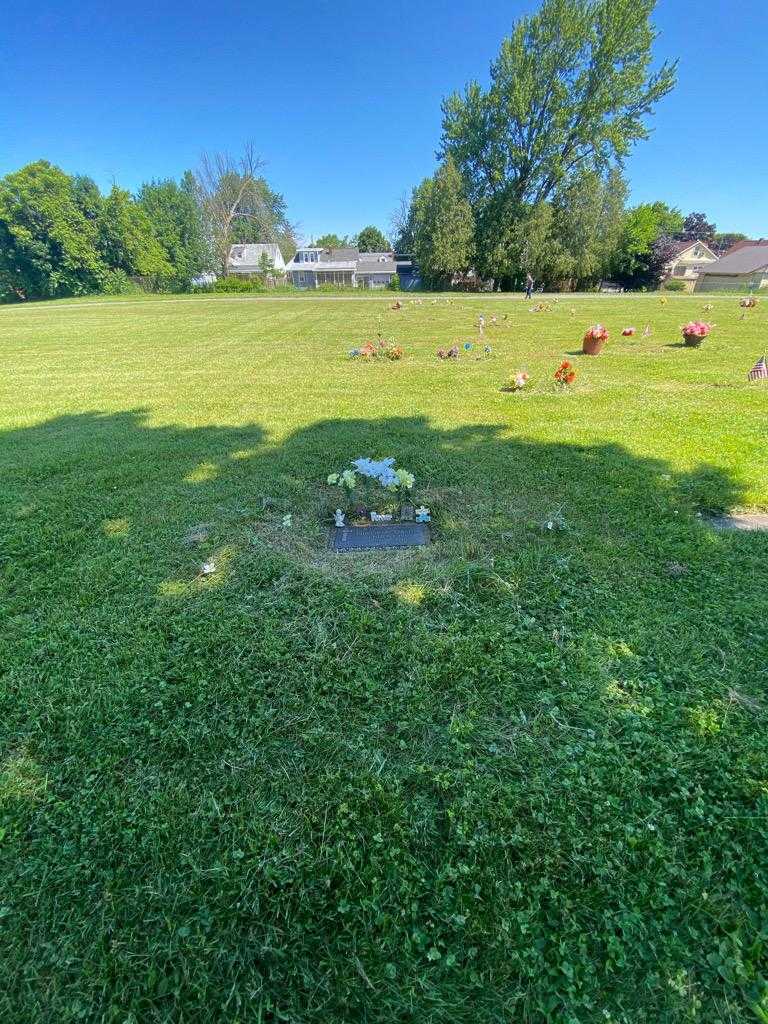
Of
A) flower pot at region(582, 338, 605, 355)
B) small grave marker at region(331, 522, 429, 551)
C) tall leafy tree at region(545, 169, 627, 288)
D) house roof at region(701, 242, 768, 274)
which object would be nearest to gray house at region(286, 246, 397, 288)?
tall leafy tree at region(545, 169, 627, 288)

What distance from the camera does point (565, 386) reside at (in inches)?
228

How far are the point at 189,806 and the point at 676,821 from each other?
1.48 m

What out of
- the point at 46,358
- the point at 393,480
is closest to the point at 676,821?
the point at 393,480

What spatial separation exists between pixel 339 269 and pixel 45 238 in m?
25.7

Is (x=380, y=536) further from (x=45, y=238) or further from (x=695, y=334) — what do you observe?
(x=45, y=238)

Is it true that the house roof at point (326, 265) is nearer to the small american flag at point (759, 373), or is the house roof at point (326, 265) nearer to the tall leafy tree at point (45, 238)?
the tall leafy tree at point (45, 238)

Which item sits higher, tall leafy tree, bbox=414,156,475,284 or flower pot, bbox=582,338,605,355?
tall leafy tree, bbox=414,156,475,284

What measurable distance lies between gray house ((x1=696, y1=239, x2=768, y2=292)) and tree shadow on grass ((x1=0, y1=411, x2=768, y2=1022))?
45.0m

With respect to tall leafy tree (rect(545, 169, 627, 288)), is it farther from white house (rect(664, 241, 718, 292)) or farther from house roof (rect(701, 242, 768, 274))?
white house (rect(664, 241, 718, 292))

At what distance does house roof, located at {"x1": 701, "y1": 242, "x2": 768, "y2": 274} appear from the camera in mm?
Answer: 36969

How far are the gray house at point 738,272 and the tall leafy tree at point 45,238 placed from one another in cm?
4782

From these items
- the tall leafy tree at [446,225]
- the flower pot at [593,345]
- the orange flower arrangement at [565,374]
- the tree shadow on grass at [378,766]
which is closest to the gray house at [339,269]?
the tall leafy tree at [446,225]

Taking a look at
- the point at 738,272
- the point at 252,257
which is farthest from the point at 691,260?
the point at 252,257

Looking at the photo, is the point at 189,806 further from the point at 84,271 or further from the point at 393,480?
the point at 84,271
